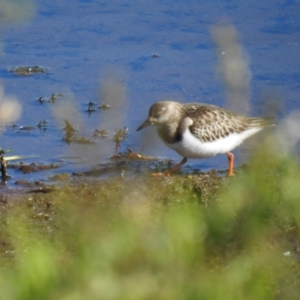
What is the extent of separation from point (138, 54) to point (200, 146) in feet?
9.21

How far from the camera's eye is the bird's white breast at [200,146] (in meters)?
6.19

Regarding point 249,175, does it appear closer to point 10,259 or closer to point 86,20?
point 10,259

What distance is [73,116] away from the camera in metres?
2.53

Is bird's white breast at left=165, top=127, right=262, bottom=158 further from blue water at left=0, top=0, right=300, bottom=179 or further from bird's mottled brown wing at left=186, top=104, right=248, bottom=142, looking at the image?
blue water at left=0, top=0, right=300, bottom=179

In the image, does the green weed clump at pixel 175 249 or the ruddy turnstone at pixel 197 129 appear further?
the ruddy turnstone at pixel 197 129

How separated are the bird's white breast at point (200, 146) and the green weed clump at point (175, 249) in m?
3.55

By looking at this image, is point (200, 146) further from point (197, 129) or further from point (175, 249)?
point (175, 249)

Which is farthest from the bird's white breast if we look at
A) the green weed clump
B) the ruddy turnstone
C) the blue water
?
the green weed clump

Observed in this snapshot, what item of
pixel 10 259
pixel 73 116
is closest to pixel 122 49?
pixel 10 259

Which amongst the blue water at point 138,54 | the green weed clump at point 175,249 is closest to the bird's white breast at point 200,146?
the blue water at point 138,54

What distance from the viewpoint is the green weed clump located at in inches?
79.7

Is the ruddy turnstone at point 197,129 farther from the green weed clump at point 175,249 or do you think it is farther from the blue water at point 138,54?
the green weed clump at point 175,249

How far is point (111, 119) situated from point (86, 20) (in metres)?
7.22

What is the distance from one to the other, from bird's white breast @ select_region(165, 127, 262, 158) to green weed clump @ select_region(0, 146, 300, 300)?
A: 3.55 metres
